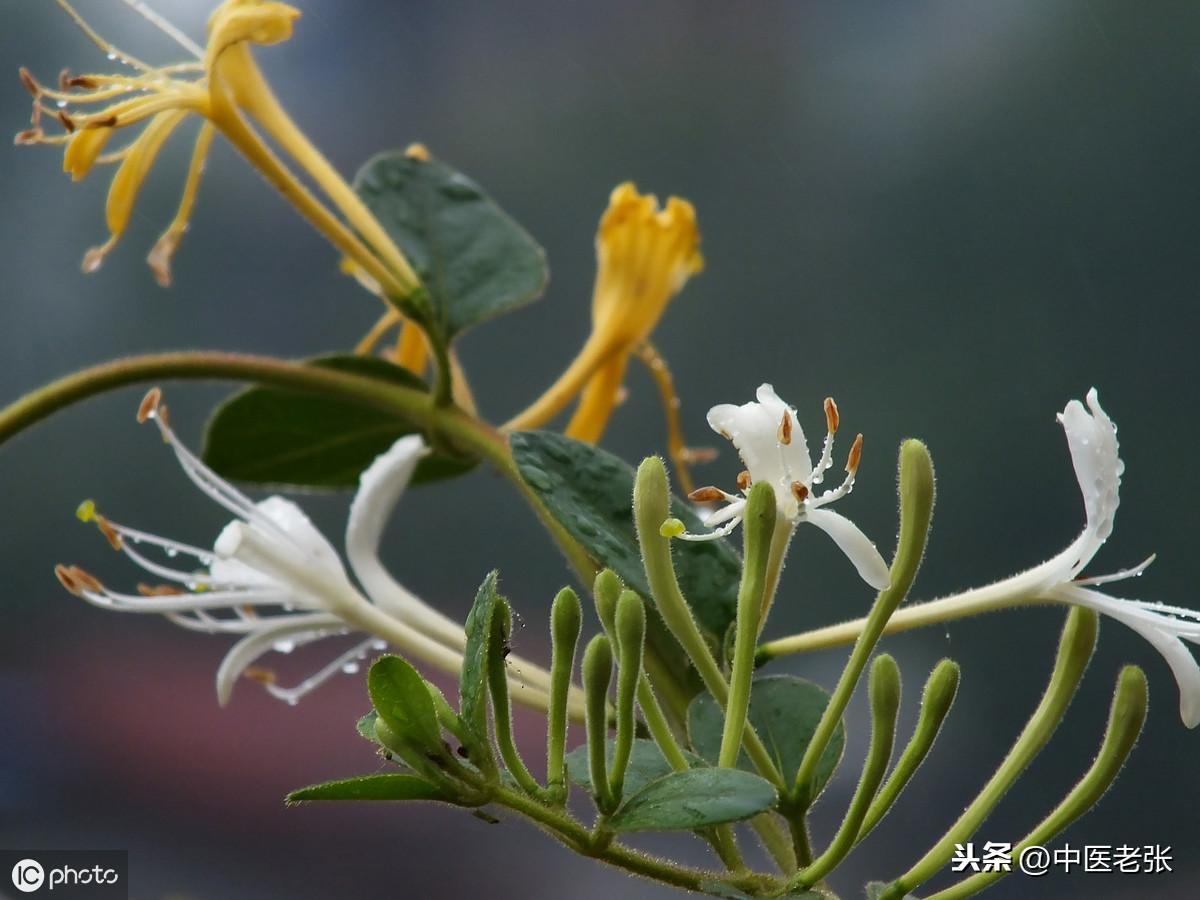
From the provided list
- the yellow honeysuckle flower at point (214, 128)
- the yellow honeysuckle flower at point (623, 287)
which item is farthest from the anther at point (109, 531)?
the yellow honeysuckle flower at point (623, 287)

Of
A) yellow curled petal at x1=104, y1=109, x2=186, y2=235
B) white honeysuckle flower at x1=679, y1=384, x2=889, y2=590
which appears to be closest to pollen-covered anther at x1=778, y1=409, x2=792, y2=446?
white honeysuckle flower at x1=679, y1=384, x2=889, y2=590

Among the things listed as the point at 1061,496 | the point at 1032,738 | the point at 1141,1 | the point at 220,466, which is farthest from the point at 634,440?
the point at 1032,738

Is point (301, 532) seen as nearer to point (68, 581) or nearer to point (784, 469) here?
point (68, 581)

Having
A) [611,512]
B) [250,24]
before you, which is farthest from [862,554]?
[250,24]

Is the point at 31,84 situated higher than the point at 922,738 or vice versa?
the point at 31,84

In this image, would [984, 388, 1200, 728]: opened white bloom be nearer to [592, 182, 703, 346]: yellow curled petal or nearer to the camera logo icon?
[592, 182, 703, 346]: yellow curled petal
